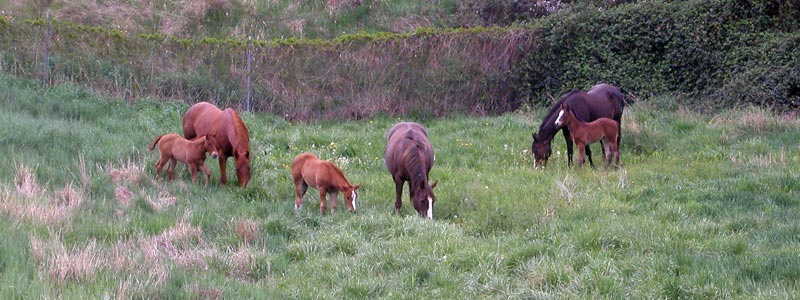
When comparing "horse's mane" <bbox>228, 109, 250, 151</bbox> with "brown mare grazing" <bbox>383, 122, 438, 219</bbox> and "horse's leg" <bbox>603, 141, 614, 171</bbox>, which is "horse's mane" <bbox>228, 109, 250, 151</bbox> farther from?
"horse's leg" <bbox>603, 141, 614, 171</bbox>

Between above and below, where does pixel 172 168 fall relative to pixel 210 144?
below

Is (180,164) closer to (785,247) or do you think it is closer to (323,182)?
(323,182)

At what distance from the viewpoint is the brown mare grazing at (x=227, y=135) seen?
41.7 feet

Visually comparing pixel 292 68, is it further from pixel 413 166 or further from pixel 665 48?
pixel 413 166

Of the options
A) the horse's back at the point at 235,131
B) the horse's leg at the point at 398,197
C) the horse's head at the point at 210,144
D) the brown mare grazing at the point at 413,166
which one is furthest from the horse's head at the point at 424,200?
the horse's head at the point at 210,144

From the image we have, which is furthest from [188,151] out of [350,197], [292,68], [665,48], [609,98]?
[665,48]

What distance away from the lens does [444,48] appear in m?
21.0

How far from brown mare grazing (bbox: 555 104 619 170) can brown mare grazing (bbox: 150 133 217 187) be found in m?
5.51

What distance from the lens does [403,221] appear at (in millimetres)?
10492

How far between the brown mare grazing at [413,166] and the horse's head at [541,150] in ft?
9.78

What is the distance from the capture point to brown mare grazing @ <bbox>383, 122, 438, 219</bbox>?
37.1 feet

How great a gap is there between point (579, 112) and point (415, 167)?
4.88 m

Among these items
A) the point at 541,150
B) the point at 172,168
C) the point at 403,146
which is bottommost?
the point at 541,150

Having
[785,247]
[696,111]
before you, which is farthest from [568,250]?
[696,111]
